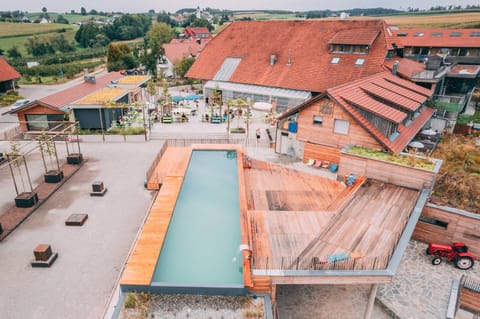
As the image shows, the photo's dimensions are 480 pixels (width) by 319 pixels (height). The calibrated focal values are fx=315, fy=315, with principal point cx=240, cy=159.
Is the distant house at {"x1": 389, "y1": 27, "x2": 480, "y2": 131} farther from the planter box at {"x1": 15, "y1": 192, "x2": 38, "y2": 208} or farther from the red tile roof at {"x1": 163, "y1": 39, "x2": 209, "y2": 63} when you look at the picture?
the red tile roof at {"x1": 163, "y1": 39, "x2": 209, "y2": 63}

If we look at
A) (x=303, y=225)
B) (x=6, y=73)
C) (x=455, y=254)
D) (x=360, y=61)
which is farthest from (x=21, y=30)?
(x=455, y=254)

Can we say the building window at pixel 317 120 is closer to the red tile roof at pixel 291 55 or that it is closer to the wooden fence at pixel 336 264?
the wooden fence at pixel 336 264

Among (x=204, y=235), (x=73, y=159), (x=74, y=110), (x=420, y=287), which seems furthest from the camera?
Answer: (x=74, y=110)

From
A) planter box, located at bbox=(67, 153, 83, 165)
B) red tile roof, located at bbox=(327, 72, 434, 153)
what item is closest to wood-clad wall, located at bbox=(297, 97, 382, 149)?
red tile roof, located at bbox=(327, 72, 434, 153)

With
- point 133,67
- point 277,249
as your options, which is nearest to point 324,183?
point 277,249

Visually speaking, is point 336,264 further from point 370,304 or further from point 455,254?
point 455,254

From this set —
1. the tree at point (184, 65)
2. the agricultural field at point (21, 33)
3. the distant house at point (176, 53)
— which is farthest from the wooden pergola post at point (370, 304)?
the agricultural field at point (21, 33)
